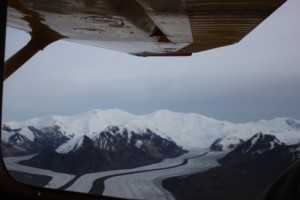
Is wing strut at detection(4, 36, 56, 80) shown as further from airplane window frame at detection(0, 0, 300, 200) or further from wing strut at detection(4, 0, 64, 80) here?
airplane window frame at detection(0, 0, 300, 200)

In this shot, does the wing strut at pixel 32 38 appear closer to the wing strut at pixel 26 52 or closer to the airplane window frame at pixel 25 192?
the wing strut at pixel 26 52

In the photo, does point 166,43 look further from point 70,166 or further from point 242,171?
point 70,166

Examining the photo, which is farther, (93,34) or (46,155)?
(46,155)

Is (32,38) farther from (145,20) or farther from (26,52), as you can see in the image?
(145,20)

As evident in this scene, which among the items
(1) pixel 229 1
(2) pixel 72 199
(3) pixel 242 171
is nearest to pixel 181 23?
(1) pixel 229 1

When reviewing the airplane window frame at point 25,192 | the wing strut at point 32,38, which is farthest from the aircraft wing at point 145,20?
the airplane window frame at point 25,192

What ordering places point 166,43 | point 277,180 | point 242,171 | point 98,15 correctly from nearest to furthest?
point 277,180 → point 98,15 → point 166,43 → point 242,171

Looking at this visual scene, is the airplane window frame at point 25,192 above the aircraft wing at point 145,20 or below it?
below

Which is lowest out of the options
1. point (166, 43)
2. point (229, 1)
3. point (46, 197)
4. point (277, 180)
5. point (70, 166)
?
point (70, 166)
